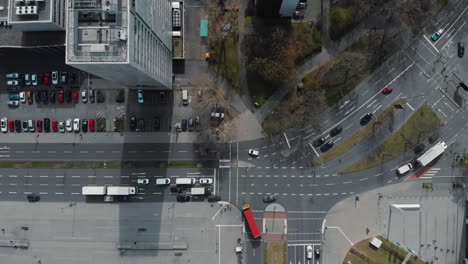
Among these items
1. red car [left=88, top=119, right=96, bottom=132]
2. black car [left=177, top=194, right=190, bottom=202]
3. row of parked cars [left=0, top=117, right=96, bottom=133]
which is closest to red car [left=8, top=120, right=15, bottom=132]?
row of parked cars [left=0, top=117, right=96, bottom=133]

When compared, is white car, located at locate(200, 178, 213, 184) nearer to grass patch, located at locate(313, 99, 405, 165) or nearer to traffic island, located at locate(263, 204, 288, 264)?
traffic island, located at locate(263, 204, 288, 264)

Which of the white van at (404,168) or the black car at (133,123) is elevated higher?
the black car at (133,123)

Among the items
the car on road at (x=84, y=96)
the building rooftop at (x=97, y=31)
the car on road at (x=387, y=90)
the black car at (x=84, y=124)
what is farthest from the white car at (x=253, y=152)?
the building rooftop at (x=97, y=31)

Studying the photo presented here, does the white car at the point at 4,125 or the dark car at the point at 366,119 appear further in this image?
the white car at the point at 4,125

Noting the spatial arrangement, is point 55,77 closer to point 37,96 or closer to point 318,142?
point 37,96

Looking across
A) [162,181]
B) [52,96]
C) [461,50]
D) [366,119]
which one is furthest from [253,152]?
[461,50]

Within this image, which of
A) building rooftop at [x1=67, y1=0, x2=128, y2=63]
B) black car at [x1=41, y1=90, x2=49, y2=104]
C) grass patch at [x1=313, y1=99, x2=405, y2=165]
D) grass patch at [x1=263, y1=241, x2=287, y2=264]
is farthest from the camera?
black car at [x1=41, y1=90, x2=49, y2=104]

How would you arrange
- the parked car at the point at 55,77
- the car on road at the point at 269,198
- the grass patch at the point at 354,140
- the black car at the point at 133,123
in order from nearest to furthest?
the car on road at the point at 269,198, the grass patch at the point at 354,140, the black car at the point at 133,123, the parked car at the point at 55,77

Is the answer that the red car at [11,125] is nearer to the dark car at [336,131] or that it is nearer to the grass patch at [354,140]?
the grass patch at [354,140]
